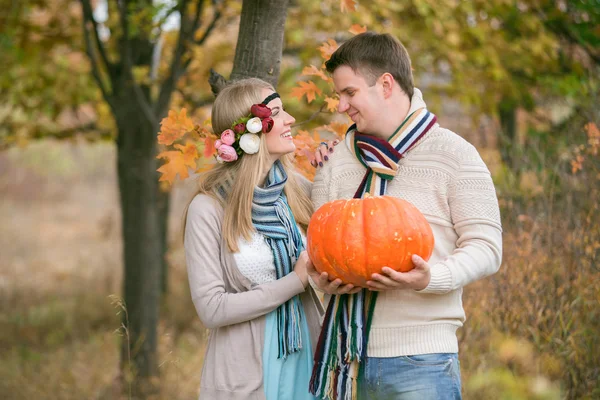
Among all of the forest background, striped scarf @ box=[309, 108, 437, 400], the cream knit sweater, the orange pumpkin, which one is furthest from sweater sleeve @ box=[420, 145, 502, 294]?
the forest background

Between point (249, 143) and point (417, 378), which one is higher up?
point (249, 143)

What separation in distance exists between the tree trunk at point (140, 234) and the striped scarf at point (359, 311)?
365 centimetres

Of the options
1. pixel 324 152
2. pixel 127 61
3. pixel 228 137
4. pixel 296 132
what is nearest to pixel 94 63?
pixel 127 61

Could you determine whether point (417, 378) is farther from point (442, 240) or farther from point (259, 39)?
point (259, 39)

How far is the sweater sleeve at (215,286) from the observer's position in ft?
8.61

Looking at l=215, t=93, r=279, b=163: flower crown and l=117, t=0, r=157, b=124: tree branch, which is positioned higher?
l=117, t=0, r=157, b=124: tree branch

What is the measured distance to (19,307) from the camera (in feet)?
32.1

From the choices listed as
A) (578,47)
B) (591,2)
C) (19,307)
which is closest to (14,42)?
(19,307)

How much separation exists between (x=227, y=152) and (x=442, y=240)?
0.98 m

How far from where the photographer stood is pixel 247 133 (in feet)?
9.27

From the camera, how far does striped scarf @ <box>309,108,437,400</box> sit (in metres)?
2.44

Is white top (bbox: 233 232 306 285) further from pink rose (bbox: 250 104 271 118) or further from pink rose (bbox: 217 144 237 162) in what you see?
pink rose (bbox: 250 104 271 118)

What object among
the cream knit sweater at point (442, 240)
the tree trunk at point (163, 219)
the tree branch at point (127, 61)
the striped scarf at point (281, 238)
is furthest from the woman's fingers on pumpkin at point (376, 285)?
the tree trunk at point (163, 219)

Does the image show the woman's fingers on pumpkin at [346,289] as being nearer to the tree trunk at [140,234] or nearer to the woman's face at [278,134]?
the woman's face at [278,134]
